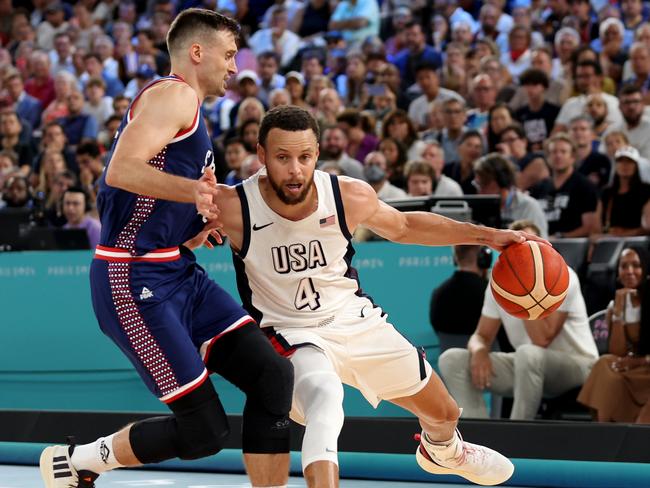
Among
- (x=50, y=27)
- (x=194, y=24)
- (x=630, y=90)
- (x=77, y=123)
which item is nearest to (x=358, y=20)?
(x=77, y=123)

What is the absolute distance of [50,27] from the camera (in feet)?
51.8

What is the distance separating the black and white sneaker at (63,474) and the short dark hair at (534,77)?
21.9 ft

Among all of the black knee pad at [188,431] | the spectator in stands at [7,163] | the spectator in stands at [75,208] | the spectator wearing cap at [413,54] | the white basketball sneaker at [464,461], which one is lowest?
the white basketball sneaker at [464,461]

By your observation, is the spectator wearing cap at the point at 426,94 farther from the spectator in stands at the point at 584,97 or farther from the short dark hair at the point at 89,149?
the short dark hair at the point at 89,149

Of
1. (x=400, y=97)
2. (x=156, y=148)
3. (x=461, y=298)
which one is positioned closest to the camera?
(x=156, y=148)

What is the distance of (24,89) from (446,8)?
5.03 m

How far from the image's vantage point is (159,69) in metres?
14.0

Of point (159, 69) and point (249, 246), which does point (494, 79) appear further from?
point (249, 246)

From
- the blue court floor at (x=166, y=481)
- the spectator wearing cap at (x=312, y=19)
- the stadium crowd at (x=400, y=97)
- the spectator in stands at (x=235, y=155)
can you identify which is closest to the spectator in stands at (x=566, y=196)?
the stadium crowd at (x=400, y=97)

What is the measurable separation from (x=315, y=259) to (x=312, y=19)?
998 cm

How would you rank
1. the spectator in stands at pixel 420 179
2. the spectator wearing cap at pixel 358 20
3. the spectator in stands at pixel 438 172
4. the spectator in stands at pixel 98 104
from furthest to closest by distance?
the spectator wearing cap at pixel 358 20 → the spectator in stands at pixel 98 104 → the spectator in stands at pixel 438 172 → the spectator in stands at pixel 420 179

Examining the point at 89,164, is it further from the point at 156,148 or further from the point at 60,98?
the point at 156,148

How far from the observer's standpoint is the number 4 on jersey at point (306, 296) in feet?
15.2

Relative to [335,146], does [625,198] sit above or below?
below
